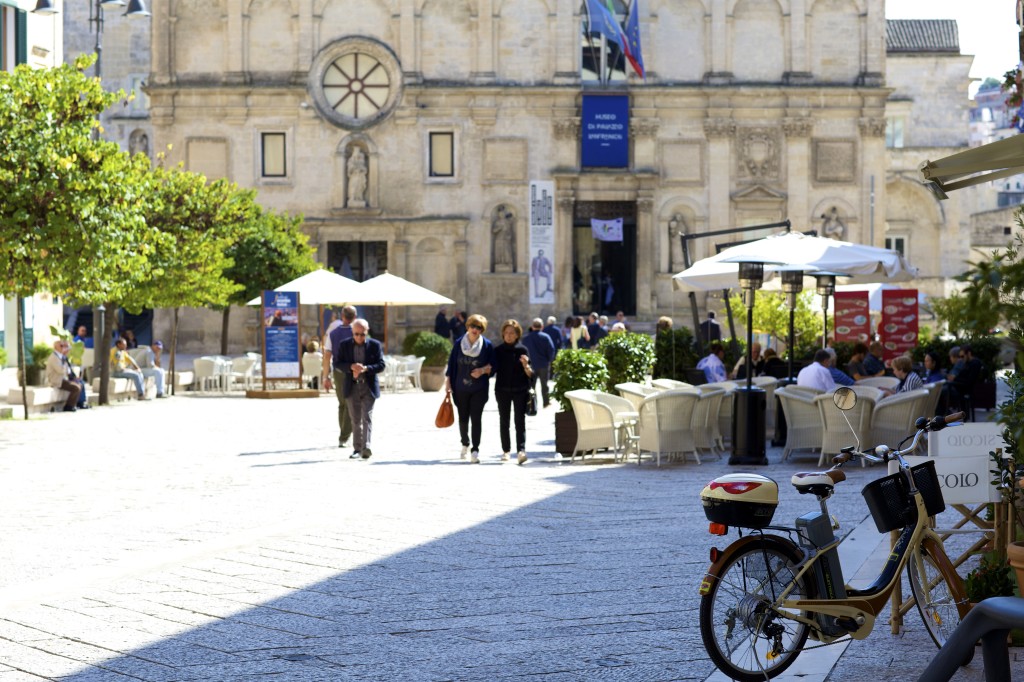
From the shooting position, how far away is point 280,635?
24.8 ft

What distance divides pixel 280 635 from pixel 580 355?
33.2 ft

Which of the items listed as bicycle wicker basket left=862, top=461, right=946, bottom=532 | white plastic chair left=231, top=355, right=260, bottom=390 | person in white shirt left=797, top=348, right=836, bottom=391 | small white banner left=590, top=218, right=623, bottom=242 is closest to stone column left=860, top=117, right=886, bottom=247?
small white banner left=590, top=218, right=623, bottom=242

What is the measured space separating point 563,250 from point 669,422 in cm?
3288

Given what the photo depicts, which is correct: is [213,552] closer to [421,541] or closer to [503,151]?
[421,541]

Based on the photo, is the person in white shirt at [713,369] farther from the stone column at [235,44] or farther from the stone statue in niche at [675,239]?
the stone column at [235,44]

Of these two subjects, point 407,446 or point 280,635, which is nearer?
point 280,635

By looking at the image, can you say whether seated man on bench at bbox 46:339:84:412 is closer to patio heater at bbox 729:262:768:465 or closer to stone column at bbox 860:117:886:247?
patio heater at bbox 729:262:768:465

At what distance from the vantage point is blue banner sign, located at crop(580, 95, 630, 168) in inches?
1896

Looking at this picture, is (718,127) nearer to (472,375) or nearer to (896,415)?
(472,375)

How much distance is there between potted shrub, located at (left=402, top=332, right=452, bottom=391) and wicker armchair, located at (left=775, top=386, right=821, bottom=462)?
17.5m

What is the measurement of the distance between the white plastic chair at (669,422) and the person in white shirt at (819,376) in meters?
1.38

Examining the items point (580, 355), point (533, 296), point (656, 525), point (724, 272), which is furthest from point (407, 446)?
point (533, 296)

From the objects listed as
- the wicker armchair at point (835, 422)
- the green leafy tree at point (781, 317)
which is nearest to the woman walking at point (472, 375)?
the wicker armchair at point (835, 422)

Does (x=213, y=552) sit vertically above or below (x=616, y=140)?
below
